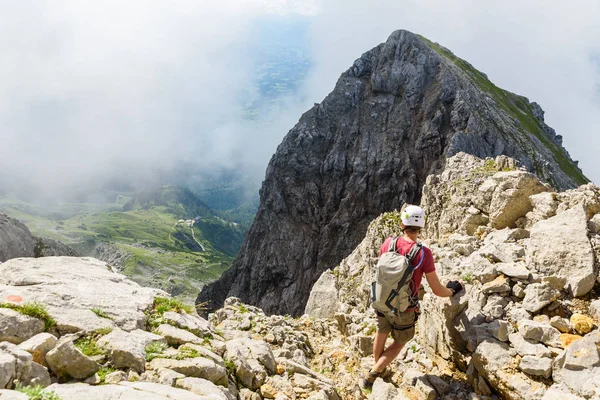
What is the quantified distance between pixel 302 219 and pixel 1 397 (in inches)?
4179

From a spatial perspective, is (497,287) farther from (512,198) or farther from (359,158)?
(359,158)

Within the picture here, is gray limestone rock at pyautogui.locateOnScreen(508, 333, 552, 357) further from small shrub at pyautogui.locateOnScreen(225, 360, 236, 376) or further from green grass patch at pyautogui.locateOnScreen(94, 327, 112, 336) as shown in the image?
green grass patch at pyautogui.locateOnScreen(94, 327, 112, 336)

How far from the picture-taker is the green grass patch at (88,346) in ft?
30.1

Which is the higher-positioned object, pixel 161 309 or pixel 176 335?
pixel 161 309

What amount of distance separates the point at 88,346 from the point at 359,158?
10077cm

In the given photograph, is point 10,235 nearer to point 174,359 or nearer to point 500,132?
point 174,359

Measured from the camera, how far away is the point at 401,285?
10422 mm

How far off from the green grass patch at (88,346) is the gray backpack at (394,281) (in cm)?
744

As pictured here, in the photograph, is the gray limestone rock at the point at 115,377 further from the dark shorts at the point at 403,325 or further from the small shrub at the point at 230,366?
the dark shorts at the point at 403,325

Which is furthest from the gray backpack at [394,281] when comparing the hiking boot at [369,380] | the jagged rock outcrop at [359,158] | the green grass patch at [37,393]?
the jagged rock outcrop at [359,158]

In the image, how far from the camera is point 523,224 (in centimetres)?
1677

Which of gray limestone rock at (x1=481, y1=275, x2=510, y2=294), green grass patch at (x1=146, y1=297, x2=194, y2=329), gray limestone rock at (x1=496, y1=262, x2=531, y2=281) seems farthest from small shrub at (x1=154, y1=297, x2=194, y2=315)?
gray limestone rock at (x1=496, y1=262, x2=531, y2=281)

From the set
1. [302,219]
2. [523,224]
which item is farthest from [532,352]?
[302,219]

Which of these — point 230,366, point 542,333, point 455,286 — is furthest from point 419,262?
point 230,366
